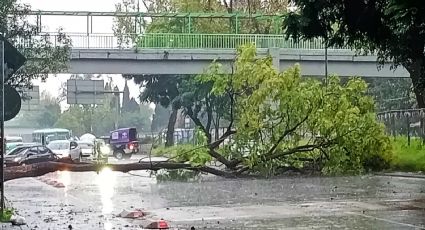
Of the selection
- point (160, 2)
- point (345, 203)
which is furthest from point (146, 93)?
point (345, 203)

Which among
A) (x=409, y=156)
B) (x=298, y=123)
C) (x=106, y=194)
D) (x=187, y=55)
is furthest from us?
(x=187, y=55)

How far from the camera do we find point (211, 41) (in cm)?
4388

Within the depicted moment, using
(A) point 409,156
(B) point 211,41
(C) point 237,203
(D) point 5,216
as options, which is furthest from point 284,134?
(D) point 5,216

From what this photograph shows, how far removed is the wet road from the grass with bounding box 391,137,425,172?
461cm

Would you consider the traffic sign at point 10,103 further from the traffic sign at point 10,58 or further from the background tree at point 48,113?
the background tree at point 48,113

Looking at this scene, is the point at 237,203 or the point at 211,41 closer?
the point at 237,203

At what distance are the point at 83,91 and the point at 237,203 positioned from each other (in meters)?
45.8

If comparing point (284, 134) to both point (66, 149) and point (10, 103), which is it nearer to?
point (10, 103)

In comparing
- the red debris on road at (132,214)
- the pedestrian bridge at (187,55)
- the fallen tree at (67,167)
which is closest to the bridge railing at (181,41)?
the pedestrian bridge at (187,55)

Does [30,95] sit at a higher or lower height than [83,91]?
lower

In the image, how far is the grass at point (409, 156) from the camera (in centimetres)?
3284

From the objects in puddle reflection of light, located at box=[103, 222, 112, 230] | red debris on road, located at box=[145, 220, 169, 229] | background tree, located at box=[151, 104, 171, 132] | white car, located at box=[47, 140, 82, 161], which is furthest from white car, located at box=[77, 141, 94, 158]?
background tree, located at box=[151, 104, 171, 132]

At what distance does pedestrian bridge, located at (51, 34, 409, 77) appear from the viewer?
135 feet

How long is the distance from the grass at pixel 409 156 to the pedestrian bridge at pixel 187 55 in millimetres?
5397
